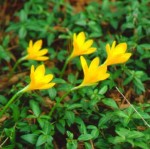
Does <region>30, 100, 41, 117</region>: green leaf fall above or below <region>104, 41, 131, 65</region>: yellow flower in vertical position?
below

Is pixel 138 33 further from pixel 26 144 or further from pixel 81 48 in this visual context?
pixel 26 144

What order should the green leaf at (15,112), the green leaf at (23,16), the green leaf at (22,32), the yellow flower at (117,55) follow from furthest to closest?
1. the green leaf at (23,16)
2. the green leaf at (22,32)
3. the green leaf at (15,112)
4. the yellow flower at (117,55)

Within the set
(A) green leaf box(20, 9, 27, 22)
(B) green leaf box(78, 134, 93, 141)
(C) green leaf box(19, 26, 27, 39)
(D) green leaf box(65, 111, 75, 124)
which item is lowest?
(B) green leaf box(78, 134, 93, 141)

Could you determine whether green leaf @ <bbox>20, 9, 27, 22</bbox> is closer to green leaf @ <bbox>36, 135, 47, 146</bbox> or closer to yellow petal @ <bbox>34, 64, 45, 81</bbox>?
yellow petal @ <bbox>34, 64, 45, 81</bbox>

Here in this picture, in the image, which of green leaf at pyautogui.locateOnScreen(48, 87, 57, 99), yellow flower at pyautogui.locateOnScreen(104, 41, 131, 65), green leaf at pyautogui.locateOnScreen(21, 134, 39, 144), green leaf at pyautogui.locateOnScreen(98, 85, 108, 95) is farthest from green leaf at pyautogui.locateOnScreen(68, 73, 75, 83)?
green leaf at pyautogui.locateOnScreen(21, 134, 39, 144)

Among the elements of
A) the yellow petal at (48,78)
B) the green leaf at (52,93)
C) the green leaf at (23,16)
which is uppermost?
the green leaf at (23,16)

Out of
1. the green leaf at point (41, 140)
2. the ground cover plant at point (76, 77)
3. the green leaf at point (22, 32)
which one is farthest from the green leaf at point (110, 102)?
the green leaf at point (22, 32)

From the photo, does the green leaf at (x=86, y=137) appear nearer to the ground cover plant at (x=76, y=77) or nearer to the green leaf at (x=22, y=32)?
the ground cover plant at (x=76, y=77)

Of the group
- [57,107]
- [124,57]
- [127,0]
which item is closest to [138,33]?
[127,0]
